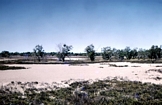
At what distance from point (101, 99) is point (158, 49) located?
279 ft

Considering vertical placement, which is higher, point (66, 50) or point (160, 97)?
point (66, 50)

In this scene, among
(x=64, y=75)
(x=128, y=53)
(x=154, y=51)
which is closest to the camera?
(x=64, y=75)

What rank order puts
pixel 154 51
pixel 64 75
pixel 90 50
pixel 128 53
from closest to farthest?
pixel 64 75, pixel 90 50, pixel 154 51, pixel 128 53

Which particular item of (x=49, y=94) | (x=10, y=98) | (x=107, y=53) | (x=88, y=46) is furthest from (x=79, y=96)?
(x=107, y=53)

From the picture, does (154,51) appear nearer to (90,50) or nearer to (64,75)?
(90,50)

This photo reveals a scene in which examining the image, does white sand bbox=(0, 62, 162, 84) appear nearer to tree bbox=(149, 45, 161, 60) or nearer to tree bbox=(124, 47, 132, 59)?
tree bbox=(149, 45, 161, 60)

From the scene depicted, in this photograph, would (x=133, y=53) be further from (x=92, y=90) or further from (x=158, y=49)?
(x=92, y=90)

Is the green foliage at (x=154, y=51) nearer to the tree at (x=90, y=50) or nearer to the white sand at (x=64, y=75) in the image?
the tree at (x=90, y=50)

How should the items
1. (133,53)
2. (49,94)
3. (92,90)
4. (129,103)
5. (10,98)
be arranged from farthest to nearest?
(133,53) → (92,90) → (49,94) → (10,98) → (129,103)

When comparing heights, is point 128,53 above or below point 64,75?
above

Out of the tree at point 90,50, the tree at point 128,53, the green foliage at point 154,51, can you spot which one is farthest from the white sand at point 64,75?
the tree at point 128,53

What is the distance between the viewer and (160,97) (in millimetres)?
12359

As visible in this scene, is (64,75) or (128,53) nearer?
(64,75)

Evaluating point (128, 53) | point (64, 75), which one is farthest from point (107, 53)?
point (64, 75)
